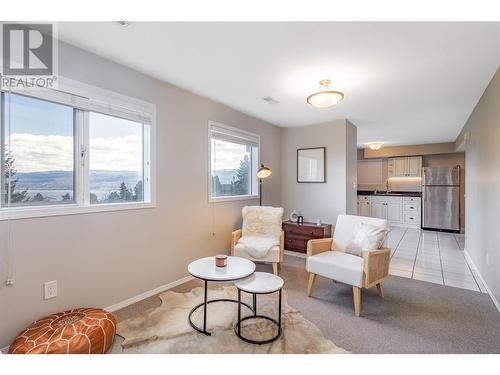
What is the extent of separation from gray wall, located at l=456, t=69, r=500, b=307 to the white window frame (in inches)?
138

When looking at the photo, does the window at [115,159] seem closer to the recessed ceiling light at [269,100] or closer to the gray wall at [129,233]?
the gray wall at [129,233]

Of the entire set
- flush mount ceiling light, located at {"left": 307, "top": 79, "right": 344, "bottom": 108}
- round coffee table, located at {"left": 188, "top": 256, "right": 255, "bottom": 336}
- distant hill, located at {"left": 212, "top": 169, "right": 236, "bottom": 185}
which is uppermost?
flush mount ceiling light, located at {"left": 307, "top": 79, "right": 344, "bottom": 108}

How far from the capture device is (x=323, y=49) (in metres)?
2.10

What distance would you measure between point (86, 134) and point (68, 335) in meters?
1.59

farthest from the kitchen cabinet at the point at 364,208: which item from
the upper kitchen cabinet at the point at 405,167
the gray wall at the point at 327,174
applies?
the gray wall at the point at 327,174

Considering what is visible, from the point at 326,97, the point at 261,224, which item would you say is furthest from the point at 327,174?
the point at 326,97

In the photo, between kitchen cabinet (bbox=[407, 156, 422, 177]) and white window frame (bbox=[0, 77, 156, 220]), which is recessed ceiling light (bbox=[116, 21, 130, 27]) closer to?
white window frame (bbox=[0, 77, 156, 220])

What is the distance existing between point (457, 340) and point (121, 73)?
3681mm

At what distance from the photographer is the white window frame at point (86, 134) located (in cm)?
193

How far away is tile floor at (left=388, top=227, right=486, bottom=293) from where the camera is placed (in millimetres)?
3189

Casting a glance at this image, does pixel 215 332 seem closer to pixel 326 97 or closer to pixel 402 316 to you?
pixel 402 316

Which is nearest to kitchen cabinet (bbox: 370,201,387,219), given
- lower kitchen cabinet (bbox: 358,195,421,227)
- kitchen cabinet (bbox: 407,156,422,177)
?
lower kitchen cabinet (bbox: 358,195,421,227)
